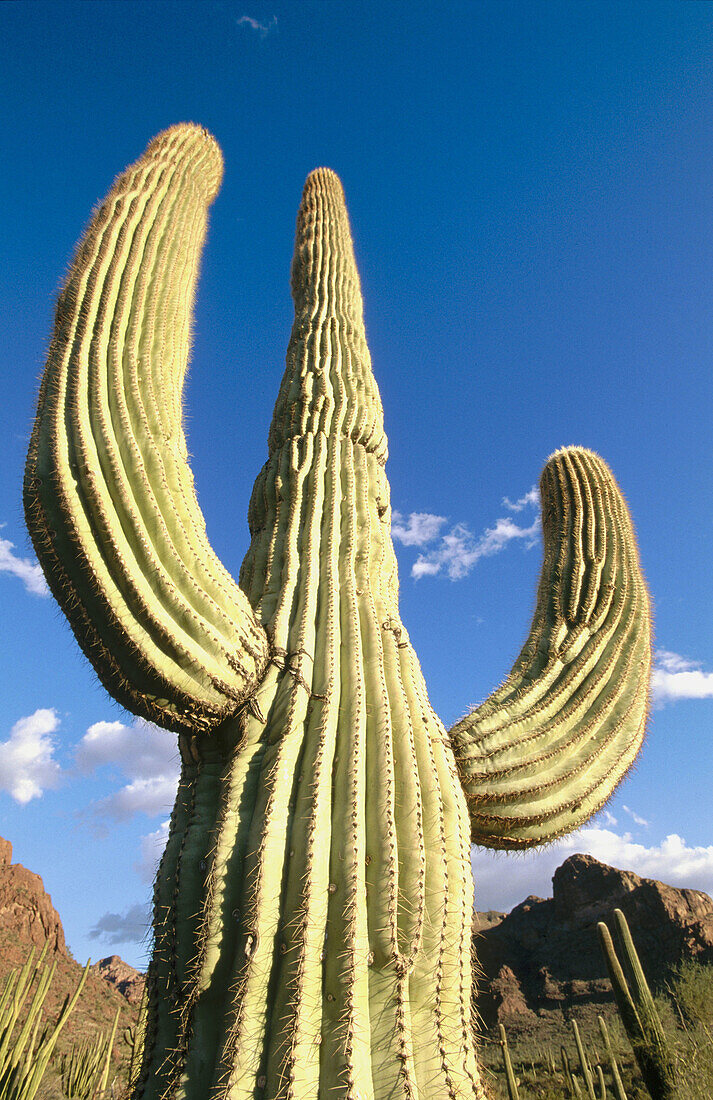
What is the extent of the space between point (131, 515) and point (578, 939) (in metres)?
29.3

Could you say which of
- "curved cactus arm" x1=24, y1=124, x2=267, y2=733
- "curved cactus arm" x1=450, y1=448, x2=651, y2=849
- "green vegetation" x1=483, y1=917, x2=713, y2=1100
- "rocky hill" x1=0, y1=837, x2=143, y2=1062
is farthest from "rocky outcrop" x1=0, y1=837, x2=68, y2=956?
"curved cactus arm" x1=24, y1=124, x2=267, y2=733

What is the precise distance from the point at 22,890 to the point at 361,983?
2276 cm

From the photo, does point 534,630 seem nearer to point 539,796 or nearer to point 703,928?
point 539,796

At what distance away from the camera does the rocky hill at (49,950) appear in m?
14.6

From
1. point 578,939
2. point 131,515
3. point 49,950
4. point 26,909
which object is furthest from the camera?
point 578,939

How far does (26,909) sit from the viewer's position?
1973 centimetres

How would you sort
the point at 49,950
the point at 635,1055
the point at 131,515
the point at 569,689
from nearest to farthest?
the point at 131,515 < the point at 569,689 < the point at 635,1055 < the point at 49,950

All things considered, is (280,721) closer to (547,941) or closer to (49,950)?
(49,950)

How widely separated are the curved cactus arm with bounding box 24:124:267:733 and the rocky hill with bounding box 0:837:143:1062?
14.4 metres

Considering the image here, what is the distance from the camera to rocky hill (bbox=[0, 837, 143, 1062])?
14615mm

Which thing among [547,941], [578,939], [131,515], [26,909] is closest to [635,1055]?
[131,515]

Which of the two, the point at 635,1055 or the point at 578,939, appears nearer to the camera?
the point at 635,1055

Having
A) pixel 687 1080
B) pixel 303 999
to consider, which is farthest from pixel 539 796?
pixel 687 1080

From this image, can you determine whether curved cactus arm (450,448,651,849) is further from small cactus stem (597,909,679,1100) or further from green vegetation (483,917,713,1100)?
small cactus stem (597,909,679,1100)
